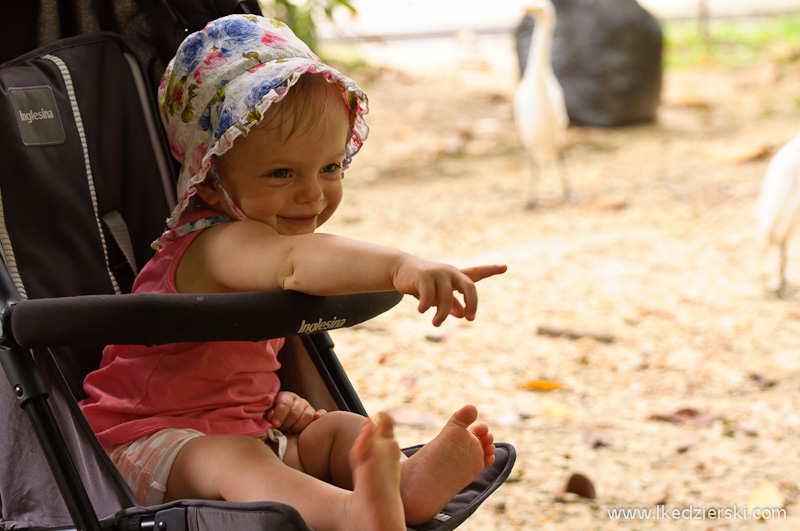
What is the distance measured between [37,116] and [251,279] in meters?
0.66

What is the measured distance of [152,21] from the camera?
2064 millimetres

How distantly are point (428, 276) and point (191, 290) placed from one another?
50 centimetres

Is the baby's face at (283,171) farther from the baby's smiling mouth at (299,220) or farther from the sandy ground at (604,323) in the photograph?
the sandy ground at (604,323)

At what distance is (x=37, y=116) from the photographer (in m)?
1.81

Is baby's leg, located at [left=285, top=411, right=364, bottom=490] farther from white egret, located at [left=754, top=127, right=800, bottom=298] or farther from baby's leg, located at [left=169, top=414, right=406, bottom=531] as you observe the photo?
white egret, located at [left=754, top=127, right=800, bottom=298]

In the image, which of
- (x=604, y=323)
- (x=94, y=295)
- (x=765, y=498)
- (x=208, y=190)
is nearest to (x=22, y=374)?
(x=94, y=295)

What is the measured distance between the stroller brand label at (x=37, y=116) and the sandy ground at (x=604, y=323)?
153 cm

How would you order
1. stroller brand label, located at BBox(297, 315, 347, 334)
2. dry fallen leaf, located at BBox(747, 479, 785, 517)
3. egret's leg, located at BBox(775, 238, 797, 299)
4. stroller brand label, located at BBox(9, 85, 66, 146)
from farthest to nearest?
1. egret's leg, located at BBox(775, 238, 797, 299)
2. dry fallen leaf, located at BBox(747, 479, 785, 517)
3. stroller brand label, located at BBox(9, 85, 66, 146)
4. stroller brand label, located at BBox(297, 315, 347, 334)

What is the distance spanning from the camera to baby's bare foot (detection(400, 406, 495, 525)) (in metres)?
1.45

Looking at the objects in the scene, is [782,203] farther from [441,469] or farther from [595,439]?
[441,469]

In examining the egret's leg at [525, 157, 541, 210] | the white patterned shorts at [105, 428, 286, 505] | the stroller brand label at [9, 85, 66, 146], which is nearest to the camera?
the white patterned shorts at [105, 428, 286, 505]

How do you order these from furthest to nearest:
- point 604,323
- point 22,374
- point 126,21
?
point 604,323
point 126,21
point 22,374

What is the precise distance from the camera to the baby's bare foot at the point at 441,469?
4.75 ft

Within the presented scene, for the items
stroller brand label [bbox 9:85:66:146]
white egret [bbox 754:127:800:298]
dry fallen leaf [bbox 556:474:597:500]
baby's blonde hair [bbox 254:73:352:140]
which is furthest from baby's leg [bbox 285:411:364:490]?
white egret [bbox 754:127:800:298]
